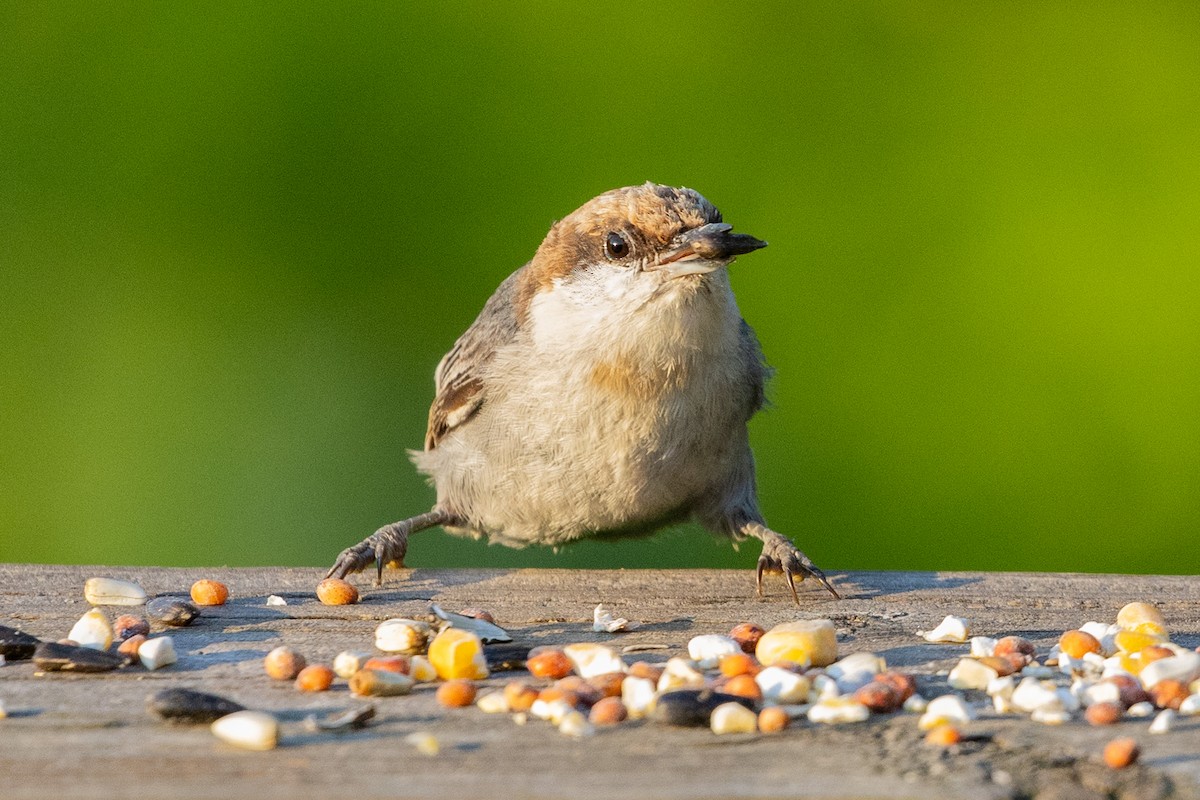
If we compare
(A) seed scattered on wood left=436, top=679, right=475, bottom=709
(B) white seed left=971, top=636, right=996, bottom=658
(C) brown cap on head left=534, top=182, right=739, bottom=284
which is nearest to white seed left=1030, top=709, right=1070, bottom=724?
(B) white seed left=971, top=636, right=996, bottom=658

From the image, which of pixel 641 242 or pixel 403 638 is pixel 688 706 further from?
pixel 641 242

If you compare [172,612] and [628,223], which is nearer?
[172,612]

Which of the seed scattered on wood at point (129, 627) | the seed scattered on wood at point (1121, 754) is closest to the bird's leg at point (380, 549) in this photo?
the seed scattered on wood at point (129, 627)

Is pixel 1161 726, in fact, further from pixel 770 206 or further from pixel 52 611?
pixel 770 206

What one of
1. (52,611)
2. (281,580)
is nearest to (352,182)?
(281,580)

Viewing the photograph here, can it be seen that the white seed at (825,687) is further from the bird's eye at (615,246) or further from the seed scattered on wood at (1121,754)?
the bird's eye at (615,246)

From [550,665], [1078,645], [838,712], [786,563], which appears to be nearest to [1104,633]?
[1078,645]
